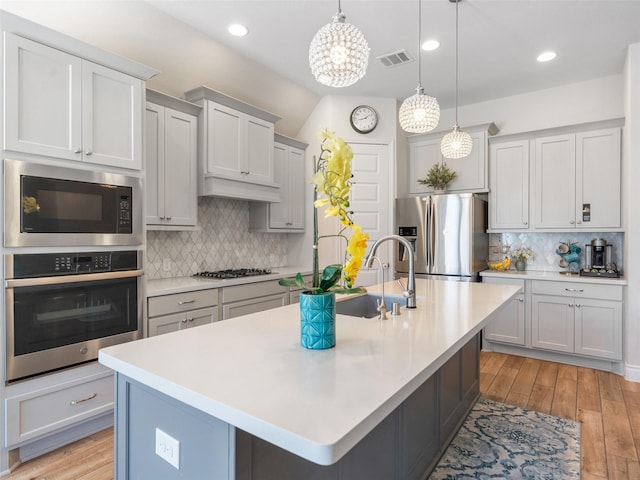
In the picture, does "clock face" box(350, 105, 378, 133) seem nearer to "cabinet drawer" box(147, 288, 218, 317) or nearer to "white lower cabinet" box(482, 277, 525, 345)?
"white lower cabinet" box(482, 277, 525, 345)

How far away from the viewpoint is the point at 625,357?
3322mm

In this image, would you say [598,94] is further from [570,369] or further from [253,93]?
[253,93]

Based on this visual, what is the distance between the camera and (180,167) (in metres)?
3.11

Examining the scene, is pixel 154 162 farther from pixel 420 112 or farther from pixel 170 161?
pixel 420 112

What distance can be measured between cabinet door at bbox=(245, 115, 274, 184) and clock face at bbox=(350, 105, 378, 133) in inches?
43.6

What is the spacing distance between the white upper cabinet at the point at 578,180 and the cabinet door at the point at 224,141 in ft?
10.4

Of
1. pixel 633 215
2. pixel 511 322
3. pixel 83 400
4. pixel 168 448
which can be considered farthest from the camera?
pixel 511 322

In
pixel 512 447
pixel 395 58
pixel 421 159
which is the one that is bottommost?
pixel 512 447

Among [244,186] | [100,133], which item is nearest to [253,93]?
[244,186]

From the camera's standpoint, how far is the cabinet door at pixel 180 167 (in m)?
3.01

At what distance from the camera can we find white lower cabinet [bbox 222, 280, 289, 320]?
10.4 ft

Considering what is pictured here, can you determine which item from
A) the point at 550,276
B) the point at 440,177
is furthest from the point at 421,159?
the point at 550,276

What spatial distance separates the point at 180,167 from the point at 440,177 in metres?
2.90

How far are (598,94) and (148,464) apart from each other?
498cm
